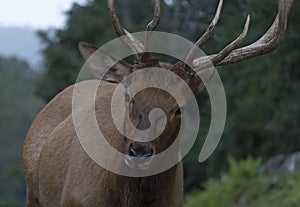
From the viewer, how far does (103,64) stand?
8125mm

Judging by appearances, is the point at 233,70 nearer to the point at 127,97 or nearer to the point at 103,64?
the point at 103,64

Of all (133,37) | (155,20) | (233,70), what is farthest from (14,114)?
(155,20)

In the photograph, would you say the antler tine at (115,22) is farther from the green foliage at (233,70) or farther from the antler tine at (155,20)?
the green foliage at (233,70)

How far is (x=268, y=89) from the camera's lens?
1958 centimetres

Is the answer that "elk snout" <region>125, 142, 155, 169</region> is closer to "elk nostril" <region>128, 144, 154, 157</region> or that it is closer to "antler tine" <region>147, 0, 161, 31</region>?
"elk nostril" <region>128, 144, 154, 157</region>

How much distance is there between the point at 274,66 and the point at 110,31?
32.0 ft

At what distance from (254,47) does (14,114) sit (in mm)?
66434

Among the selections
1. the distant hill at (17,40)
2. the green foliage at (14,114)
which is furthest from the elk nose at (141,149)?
the distant hill at (17,40)

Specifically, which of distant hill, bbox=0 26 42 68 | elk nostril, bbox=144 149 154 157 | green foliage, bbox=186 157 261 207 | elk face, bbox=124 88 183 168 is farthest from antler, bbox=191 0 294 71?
distant hill, bbox=0 26 42 68

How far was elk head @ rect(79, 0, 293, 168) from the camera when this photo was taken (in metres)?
7.21

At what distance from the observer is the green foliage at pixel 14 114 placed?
213 feet

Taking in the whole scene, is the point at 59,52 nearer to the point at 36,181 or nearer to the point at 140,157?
the point at 36,181

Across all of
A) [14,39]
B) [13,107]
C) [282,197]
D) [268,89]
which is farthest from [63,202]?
[14,39]

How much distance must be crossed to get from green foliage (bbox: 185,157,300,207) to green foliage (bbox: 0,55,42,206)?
4200 cm
